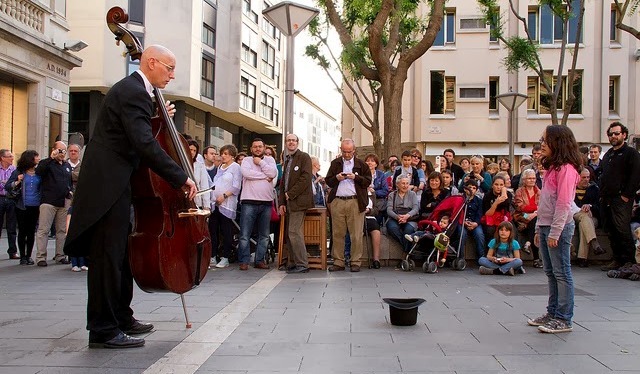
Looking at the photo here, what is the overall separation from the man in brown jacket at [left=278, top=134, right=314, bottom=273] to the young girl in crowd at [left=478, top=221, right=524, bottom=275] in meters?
2.89

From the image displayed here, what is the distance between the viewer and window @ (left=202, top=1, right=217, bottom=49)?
1352 inches

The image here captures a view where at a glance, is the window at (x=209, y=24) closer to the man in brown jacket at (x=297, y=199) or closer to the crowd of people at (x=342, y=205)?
the crowd of people at (x=342, y=205)

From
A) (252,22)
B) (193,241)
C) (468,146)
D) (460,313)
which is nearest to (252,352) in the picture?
(193,241)

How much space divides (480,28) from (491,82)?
297 centimetres

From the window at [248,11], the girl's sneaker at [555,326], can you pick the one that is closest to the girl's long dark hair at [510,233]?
the girl's sneaker at [555,326]

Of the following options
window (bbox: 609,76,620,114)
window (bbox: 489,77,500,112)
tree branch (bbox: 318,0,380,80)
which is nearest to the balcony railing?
tree branch (bbox: 318,0,380,80)

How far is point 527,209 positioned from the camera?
10930mm

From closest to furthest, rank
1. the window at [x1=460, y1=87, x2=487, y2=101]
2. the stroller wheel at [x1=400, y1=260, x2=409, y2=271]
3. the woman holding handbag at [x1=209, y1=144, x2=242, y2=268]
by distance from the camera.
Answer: the stroller wheel at [x1=400, y1=260, x2=409, y2=271] → the woman holding handbag at [x1=209, y1=144, x2=242, y2=268] → the window at [x1=460, y1=87, x2=487, y2=101]

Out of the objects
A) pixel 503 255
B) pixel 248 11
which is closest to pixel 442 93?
pixel 248 11

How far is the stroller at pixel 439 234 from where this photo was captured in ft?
34.7

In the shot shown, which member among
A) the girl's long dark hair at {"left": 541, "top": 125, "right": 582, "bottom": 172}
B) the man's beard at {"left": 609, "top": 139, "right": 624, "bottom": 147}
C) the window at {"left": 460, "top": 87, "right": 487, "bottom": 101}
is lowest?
the girl's long dark hair at {"left": 541, "top": 125, "right": 582, "bottom": 172}

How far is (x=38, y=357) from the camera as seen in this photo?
4.62 meters

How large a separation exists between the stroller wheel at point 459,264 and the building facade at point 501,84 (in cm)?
2479

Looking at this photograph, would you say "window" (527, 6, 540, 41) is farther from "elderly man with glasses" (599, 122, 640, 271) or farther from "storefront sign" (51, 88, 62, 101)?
"elderly man with glasses" (599, 122, 640, 271)
